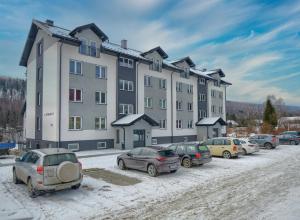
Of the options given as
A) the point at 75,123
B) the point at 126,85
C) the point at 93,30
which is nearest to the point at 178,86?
the point at 126,85

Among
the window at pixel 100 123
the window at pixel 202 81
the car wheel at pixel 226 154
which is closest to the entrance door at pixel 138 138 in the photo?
the window at pixel 100 123

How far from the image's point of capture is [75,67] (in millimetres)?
25719

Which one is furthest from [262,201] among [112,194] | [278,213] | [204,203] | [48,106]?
[48,106]

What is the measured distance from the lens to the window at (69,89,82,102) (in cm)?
2523

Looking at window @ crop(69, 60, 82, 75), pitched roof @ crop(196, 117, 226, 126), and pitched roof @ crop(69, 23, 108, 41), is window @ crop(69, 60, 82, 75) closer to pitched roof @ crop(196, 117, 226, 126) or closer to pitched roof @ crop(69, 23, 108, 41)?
pitched roof @ crop(69, 23, 108, 41)

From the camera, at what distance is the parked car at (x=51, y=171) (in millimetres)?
9422

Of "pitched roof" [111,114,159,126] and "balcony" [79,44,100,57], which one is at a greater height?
"balcony" [79,44,100,57]

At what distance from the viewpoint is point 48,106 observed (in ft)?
84.4

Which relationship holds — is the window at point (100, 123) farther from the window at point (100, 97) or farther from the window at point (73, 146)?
the window at point (73, 146)

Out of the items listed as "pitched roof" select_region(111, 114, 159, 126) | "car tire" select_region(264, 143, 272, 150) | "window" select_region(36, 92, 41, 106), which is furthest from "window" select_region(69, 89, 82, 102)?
"car tire" select_region(264, 143, 272, 150)

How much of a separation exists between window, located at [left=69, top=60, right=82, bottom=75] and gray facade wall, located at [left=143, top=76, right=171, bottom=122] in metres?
9.86

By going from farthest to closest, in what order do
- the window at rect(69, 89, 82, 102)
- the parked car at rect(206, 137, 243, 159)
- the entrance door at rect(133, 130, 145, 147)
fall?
the entrance door at rect(133, 130, 145, 147)
the window at rect(69, 89, 82, 102)
the parked car at rect(206, 137, 243, 159)

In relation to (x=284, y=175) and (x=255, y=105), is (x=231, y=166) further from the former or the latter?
(x=255, y=105)

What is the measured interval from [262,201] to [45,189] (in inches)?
305
